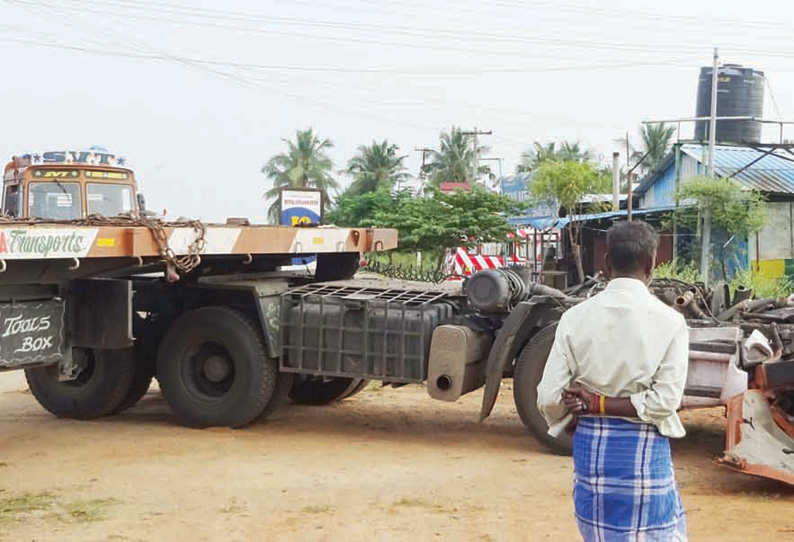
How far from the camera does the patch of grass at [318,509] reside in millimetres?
6298

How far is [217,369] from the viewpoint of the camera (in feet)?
30.4

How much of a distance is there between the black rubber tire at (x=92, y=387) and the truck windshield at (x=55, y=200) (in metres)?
2.76

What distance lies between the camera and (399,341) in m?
8.58

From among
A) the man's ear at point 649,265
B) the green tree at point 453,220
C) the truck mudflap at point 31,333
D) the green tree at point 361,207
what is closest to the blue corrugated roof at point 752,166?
the green tree at point 453,220

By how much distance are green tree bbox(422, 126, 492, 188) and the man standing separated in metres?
59.4

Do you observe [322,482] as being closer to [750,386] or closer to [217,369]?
[217,369]

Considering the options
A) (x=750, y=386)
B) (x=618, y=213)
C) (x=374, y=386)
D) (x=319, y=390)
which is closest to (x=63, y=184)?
(x=319, y=390)

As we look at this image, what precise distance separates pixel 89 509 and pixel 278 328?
115 inches

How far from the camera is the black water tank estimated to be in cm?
3412

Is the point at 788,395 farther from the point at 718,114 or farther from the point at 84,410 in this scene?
the point at 718,114

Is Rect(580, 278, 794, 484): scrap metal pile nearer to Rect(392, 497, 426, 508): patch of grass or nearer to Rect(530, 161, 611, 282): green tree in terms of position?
Rect(392, 497, 426, 508): patch of grass

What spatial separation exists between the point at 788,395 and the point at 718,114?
28622 mm

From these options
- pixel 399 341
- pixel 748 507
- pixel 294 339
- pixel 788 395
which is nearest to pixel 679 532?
pixel 748 507

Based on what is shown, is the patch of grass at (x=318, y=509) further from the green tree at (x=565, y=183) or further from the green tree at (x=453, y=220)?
the green tree at (x=565, y=183)
